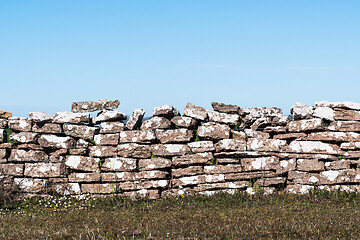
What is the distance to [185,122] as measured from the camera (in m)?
11.3

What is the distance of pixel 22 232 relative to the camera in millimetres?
7691

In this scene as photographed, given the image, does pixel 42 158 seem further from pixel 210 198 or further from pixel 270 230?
pixel 270 230

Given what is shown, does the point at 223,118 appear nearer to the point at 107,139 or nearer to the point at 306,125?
the point at 306,125

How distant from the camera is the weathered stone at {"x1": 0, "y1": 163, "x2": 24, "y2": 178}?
11.7 meters

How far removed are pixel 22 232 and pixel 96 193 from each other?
3.69 m

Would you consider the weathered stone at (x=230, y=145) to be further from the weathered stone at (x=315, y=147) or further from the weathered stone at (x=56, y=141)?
the weathered stone at (x=56, y=141)

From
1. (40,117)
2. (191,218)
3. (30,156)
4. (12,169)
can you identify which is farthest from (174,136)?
(12,169)

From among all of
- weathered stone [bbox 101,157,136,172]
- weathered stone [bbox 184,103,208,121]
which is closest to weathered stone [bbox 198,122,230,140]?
weathered stone [bbox 184,103,208,121]

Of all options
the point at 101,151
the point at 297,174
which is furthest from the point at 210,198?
the point at 101,151

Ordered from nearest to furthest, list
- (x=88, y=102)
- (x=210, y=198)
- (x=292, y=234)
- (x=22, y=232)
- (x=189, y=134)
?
1. (x=292, y=234)
2. (x=22, y=232)
3. (x=210, y=198)
4. (x=189, y=134)
5. (x=88, y=102)

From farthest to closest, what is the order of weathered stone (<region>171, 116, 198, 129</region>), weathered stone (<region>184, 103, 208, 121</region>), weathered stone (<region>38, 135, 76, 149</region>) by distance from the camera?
weathered stone (<region>38, 135, 76, 149</region>) → weathered stone (<region>184, 103, 208, 121</region>) → weathered stone (<region>171, 116, 198, 129</region>)

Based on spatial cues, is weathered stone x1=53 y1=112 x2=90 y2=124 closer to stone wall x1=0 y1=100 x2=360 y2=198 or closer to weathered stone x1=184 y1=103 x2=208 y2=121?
stone wall x1=0 y1=100 x2=360 y2=198

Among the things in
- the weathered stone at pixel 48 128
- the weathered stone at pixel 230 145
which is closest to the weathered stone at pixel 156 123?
the weathered stone at pixel 230 145

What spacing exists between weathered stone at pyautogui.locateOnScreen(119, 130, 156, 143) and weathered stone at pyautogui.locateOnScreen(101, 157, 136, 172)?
524 mm
